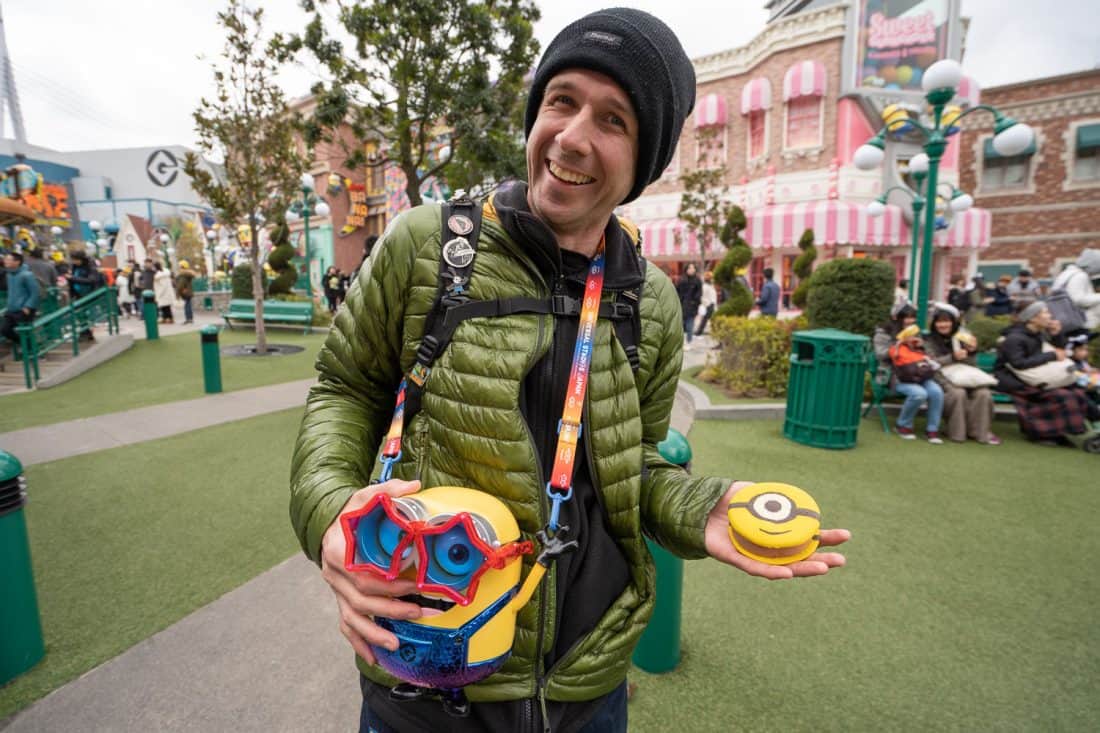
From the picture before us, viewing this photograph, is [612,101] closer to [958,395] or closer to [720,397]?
[958,395]

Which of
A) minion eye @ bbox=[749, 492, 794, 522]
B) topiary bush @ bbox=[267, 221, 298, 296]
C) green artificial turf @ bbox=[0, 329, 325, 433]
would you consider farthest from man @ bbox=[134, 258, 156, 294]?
minion eye @ bbox=[749, 492, 794, 522]

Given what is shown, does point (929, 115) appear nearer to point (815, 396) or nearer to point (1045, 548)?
point (815, 396)

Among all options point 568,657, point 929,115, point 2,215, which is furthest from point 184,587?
point 929,115

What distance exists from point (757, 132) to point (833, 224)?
4.70 metres

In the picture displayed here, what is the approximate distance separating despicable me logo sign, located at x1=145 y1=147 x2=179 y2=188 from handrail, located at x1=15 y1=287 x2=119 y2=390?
1765 inches

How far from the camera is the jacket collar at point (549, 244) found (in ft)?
3.58

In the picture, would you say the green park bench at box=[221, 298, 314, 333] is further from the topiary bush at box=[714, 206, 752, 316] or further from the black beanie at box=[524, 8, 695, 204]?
the black beanie at box=[524, 8, 695, 204]

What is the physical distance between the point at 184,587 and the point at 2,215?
32.2ft

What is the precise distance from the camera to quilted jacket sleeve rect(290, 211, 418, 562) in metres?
1.05

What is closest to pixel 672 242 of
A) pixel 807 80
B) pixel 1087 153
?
pixel 807 80

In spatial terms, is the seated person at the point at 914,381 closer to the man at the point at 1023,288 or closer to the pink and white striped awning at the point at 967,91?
the man at the point at 1023,288

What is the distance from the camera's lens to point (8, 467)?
236 cm

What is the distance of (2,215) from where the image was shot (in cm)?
908

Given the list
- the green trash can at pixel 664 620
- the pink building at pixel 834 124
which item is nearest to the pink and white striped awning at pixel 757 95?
the pink building at pixel 834 124
